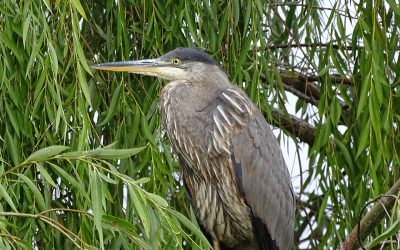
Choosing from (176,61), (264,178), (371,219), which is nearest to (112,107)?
(176,61)

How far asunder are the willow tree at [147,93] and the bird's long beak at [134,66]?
3.3 inches

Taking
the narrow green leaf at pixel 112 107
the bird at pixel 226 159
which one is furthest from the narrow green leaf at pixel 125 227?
the bird at pixel 226 159

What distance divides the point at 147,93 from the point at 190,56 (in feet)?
0.64

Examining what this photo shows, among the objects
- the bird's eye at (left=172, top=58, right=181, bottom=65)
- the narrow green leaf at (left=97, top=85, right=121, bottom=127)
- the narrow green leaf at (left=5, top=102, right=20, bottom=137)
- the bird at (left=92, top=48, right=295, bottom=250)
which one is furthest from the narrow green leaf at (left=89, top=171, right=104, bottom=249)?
the bird's eye at (left=172, top=58, right=181, bottom=65)

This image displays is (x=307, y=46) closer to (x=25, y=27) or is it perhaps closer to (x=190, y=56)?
(x=190, y=56)

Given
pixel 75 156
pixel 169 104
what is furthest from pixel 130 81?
pixel 75 156

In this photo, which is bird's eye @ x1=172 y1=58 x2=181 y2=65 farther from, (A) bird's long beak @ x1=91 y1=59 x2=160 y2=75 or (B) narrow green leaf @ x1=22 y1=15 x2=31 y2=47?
(B) narrow green leaf @ x1=22 y1=15 x2=31 y2=47

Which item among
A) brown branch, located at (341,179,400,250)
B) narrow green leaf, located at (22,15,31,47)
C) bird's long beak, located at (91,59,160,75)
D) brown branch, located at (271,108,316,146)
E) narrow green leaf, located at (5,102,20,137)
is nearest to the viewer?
brown branch, located at (341,179,400,250)

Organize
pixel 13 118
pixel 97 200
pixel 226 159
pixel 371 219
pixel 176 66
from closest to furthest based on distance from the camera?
pixel 97 200 → pixel 371 219 → pixel 13 118 → pixel 226 159 → pixel 176 66

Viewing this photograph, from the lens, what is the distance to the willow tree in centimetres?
310

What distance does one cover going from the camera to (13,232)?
3061 mm

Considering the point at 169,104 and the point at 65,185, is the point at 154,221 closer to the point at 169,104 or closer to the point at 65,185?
the point at 65,185

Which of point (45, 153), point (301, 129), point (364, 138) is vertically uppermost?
point (45, 153)

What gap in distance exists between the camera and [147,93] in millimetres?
3605
